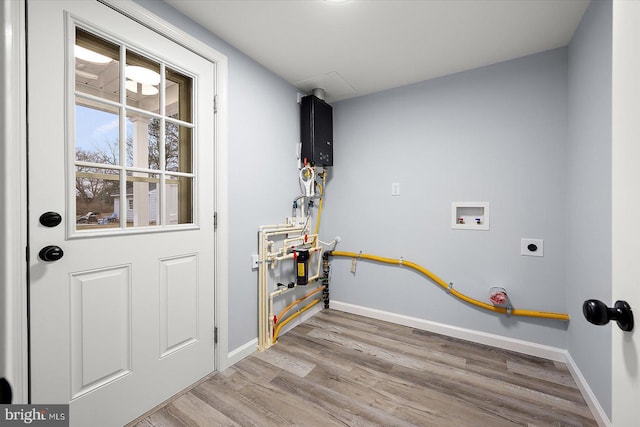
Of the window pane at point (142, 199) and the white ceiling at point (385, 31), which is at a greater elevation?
the white ceiling at point (385, 31)

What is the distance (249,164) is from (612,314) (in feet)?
6.63

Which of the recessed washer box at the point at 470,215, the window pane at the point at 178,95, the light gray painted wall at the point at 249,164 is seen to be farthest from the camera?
the recessed washer box at the point at 470,215

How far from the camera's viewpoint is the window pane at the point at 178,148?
1629 millimetres

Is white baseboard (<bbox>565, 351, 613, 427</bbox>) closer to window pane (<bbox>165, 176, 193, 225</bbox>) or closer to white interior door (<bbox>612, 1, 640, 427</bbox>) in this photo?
white interior door (<bbox>612, 1, 640, 427</bbox>)

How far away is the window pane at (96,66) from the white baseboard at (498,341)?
8.61 feet

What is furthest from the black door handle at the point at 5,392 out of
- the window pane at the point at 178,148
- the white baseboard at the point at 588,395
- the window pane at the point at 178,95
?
the white baseboard at the point at 588,395

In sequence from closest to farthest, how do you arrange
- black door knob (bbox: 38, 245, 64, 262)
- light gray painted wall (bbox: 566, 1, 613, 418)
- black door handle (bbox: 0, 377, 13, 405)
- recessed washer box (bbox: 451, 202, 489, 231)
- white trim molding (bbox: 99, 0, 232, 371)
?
black door handle (bbox: 0, 377, 13, 405) < black door knob (bbox: 38, 245, 64, 262) < light gray painted wall (bbox: 566, 1, 613, 418) < white trim molding (bbox: 99, 0, 232, 371) < recessed washer box (bbox: 451, 202, 489, 231)

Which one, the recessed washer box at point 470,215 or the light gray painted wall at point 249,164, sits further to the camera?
the recessed washer box at point 470,215

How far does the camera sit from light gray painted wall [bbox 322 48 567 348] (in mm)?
2014

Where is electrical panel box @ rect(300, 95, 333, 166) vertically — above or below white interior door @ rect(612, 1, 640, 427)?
above

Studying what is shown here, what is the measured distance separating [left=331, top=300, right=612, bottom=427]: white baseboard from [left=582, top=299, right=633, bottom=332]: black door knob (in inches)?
53.6

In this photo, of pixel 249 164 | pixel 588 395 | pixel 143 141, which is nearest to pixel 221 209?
pixel 249 164

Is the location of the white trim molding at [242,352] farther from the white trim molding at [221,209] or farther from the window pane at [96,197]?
the window pane at [96,197]

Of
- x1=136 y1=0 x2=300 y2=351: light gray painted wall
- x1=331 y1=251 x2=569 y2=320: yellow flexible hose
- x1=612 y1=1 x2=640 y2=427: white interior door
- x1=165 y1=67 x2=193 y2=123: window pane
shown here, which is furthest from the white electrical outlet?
x1=165 y1=67 x2=193 y2=123: window pane
